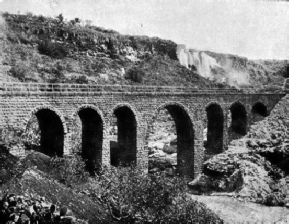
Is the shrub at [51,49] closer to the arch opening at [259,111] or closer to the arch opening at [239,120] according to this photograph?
the arch opening at [239,120]

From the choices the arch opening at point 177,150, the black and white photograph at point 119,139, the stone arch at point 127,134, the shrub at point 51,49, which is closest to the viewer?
the black and white photograph at point 119,139

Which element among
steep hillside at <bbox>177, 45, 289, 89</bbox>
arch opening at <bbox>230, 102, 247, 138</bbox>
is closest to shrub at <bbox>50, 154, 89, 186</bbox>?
arch opening at <bbox>230, 102, 247, 138</bbox>

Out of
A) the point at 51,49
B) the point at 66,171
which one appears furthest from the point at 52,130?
the point at 51,49

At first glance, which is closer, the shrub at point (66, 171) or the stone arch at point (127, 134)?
the shrub at point (66, 171)

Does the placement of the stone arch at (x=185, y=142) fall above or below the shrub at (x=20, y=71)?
below

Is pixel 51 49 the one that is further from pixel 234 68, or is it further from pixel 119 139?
pixel 234 68

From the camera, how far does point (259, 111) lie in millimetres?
47469

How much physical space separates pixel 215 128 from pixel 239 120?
404 centimetres

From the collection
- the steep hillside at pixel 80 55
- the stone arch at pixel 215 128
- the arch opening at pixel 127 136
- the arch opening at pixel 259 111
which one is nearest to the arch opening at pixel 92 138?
the arch opening at pixel 127 136

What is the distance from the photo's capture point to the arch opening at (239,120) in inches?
1706

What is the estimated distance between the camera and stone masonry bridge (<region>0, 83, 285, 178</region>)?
25.2 meters

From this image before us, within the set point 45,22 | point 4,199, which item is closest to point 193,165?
point 4,199

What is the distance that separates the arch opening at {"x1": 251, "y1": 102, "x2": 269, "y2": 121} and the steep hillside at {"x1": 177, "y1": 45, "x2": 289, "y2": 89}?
3125 centimetres

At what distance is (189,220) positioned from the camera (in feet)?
52.3
